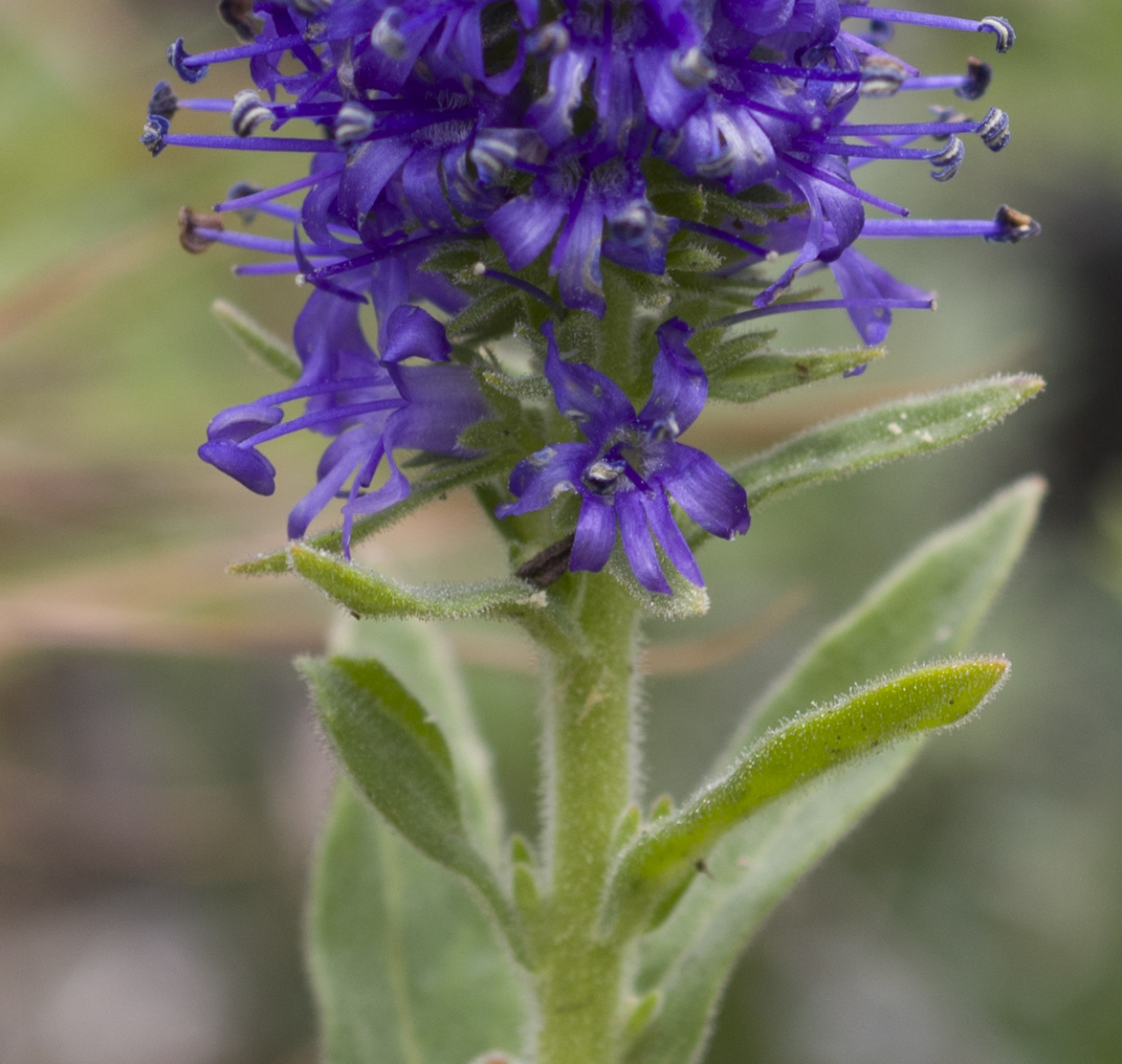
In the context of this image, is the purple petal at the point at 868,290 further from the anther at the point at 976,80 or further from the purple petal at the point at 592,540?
the purple petal at the point at 592,540

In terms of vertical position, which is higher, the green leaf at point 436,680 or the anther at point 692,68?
the anther at point 692,68

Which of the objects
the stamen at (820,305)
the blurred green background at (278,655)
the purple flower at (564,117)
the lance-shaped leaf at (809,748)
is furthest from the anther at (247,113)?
the blurred green background at (278,655)

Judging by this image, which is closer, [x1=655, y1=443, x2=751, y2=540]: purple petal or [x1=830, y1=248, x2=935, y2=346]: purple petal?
[x1=655, y1=443, x2=751, y2=540]: purple petal

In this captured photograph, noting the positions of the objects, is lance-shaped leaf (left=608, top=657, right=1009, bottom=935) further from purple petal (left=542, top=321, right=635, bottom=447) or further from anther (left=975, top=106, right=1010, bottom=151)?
anther (left=975, top=106, right=1010, bottom=151)

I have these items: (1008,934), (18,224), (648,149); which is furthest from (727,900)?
(18,224)

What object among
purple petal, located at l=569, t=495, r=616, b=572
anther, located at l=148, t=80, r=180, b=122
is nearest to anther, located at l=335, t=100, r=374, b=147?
anther, located at l=148, t=80, r=180, b=122

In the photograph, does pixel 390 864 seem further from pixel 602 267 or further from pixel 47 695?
pixel 47 695

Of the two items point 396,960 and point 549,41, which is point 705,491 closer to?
point 549,41
